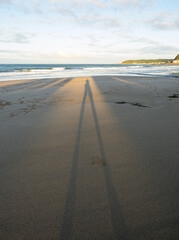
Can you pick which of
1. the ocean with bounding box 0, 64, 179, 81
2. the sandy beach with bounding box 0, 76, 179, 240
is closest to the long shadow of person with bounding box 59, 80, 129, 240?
the sandy beach with bounding box 0, 76, 179, 240

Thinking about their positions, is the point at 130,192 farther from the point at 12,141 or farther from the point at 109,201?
the point at 12,141

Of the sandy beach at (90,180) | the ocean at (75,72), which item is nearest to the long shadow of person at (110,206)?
the sandy beach at (90,180)

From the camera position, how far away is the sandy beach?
1.42 m

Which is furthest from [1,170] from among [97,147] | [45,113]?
[45,113]

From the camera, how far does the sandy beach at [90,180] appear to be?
1.42 m

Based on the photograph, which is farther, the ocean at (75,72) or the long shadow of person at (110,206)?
the ocean at (75,72)

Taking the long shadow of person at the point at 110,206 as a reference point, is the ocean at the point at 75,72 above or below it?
above

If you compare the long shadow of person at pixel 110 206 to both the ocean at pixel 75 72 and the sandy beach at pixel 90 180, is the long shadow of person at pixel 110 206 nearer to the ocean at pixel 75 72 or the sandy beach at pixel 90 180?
the sandy beach at pixel 90 180

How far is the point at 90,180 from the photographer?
1.98 metres

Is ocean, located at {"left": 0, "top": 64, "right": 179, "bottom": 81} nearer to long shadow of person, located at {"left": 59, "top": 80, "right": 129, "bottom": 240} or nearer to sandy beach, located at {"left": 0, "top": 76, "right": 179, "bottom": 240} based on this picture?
sandy beach, located at {"left": 0, "top": 76, "right": 179, "bottom": 240}

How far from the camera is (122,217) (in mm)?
1500

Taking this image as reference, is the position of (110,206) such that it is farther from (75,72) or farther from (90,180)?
(75,72)

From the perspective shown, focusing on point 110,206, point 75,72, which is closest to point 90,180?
point 110,206

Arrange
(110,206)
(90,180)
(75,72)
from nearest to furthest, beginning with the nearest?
1. (110,206)
2. (90,180)
3. (75,72)
